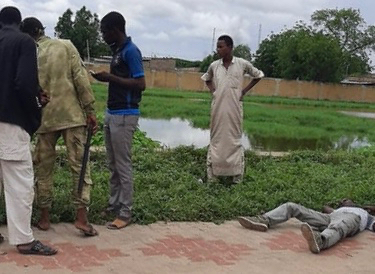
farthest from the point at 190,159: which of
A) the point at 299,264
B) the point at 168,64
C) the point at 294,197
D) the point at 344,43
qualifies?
the point at 344,43

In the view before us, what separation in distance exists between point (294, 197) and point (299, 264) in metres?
2.01

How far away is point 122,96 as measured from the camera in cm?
534

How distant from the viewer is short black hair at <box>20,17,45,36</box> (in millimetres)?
4945

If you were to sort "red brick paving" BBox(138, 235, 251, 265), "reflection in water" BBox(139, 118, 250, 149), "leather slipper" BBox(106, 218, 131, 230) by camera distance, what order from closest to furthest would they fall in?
1. "red brick paving" BBox(138, 235, 251, 265)
2. "leather slipper" BBox(106, 218, 131, 230)
3. "reflection in water" BBox(139, 118, 250, 149)

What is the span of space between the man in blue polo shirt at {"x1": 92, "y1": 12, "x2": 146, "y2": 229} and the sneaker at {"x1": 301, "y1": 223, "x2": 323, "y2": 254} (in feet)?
4.86

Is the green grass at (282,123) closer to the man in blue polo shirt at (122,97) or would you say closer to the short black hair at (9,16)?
the man in blue polo shirt at (122,97)

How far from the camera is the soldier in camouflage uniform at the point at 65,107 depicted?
5.05 metres

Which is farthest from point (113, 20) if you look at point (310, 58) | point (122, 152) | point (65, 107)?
point (310, 58)

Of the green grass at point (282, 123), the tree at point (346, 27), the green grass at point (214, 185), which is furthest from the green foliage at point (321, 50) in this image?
the green grass at point (214, 185)

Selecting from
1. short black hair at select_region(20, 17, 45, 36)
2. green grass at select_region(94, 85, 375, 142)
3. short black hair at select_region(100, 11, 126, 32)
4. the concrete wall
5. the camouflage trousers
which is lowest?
green grass at select_region(94, 85, 375, 142)

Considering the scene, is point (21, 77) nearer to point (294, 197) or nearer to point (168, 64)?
point (294, 197)

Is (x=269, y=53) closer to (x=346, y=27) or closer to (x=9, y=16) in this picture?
(x=346, y=27)

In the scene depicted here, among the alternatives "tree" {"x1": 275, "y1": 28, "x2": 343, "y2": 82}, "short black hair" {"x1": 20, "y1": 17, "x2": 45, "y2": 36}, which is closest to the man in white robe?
"short black hair" {"x1": 20, "y1": 17, "x2": 45, "y2": 36}

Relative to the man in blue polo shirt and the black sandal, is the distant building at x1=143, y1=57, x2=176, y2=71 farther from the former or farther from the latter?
the black sandal
